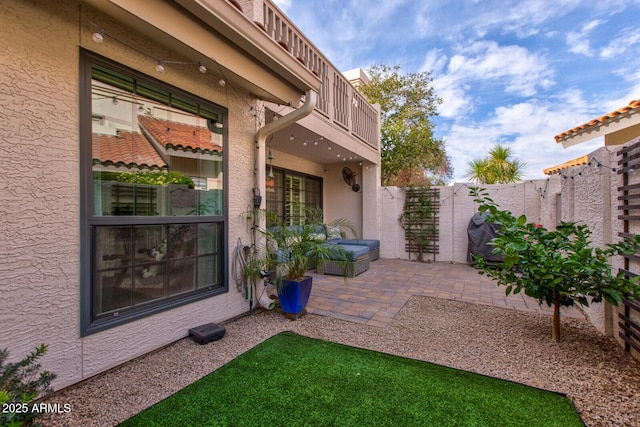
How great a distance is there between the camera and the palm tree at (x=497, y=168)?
9.66 metres

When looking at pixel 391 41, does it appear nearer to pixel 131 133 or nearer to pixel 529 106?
pixel 529 106

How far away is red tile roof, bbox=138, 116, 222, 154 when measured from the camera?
2.94 metres

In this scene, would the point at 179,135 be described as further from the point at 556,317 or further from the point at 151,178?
the point at 556,317

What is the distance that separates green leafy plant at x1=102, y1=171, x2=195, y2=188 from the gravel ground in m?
1.73

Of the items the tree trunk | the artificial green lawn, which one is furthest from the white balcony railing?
the tree trunk

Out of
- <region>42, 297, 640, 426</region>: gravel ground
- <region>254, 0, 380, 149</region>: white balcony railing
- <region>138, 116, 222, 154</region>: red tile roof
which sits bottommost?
<region>42, 297, 640, 426</region>: gravel ground

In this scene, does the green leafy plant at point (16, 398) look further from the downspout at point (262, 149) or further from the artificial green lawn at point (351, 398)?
the downspout at point (262, 149)

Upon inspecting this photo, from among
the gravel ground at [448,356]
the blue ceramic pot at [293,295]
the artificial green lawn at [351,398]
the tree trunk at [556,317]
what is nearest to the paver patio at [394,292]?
the gravel ground at [448,356]

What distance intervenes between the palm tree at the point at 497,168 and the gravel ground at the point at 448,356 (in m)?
7.14

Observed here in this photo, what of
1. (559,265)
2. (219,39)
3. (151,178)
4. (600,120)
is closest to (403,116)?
(600,120)

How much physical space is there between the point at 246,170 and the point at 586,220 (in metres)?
4.65

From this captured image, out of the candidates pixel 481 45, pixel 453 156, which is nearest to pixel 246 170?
pixel 481 45

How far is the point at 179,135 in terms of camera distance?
320 centimetres

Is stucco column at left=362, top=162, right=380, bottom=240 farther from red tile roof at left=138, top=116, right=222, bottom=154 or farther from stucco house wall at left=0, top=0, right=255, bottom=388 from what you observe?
stucco house wall at left=0, top=0, right=255, bottom=388
